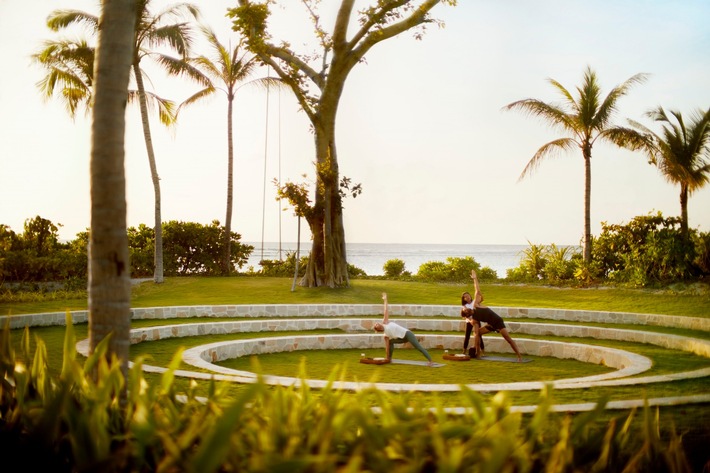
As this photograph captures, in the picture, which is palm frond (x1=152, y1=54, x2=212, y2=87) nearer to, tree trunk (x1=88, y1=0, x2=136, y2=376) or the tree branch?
the tree branch

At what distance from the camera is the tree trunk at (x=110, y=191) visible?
4.76 metres

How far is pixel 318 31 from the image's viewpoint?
950 inches

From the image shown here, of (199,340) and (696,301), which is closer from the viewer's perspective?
(199,340)

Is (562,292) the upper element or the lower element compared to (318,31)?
lower

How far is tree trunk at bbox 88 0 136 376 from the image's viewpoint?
4.76 meters

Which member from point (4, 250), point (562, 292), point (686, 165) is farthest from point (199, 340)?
point (686, 165)

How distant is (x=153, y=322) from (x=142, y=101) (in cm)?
1169

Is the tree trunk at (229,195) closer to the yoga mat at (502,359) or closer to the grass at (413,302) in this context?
the grass at (413,302)

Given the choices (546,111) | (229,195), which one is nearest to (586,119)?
(546,111)

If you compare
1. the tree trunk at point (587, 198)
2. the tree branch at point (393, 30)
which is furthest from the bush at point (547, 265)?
the tree branch at point (393, 30)

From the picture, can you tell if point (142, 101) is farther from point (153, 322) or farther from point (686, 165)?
point (686, 165)

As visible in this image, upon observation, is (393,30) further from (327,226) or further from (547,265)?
(547,265)

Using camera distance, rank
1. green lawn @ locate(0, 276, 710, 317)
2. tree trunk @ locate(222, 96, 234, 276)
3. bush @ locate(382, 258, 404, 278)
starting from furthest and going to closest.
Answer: bush @ locate(382, 258, 404, 278)
tree trunk @ locate(222, 96, 234, 276)
green lawn @ locate(0, 276, 710, 317)

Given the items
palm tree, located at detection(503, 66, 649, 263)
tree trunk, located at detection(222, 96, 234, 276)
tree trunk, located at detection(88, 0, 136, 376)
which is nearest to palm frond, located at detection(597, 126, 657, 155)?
palm tree, located at detection(503, 66, 649, 263)
